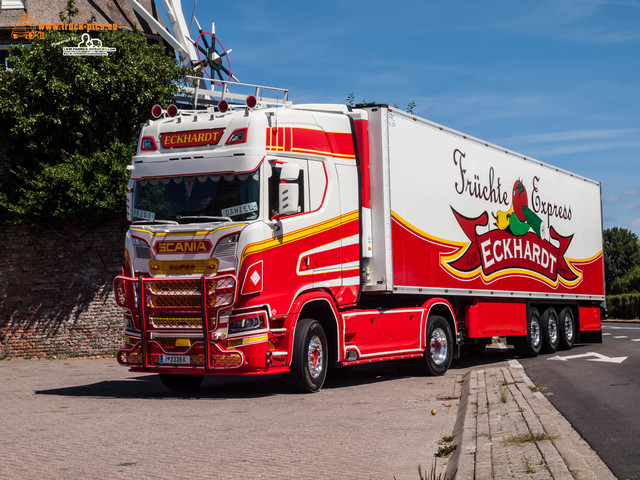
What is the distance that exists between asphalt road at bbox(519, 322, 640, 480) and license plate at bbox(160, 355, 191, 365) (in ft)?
15.7

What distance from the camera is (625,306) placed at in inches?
2351

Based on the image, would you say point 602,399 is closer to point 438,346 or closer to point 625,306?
point 438,346

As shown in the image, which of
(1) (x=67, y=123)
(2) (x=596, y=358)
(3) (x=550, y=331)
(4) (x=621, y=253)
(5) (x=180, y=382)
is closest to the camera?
(5) (x=180, y=382)

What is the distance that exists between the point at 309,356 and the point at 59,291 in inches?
471

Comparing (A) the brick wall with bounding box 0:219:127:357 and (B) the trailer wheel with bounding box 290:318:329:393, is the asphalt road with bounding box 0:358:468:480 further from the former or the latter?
(A) the brick wall with bounding box 0:219:127:357

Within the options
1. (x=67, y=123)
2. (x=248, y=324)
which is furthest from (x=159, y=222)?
(x=67, y=123)

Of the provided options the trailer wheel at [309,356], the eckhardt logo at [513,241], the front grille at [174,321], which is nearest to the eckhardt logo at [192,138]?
the front grille at [174,321]

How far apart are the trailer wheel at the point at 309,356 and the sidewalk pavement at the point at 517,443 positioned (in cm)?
230

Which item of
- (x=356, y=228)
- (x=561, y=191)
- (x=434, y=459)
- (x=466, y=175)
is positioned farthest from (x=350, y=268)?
(x=561, y=191)

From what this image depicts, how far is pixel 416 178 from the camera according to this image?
14.2m

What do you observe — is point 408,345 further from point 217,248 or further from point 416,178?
point 217,248

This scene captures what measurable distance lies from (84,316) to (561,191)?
12780mm

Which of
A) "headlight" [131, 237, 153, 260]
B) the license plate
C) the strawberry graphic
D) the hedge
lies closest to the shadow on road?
the license plate
